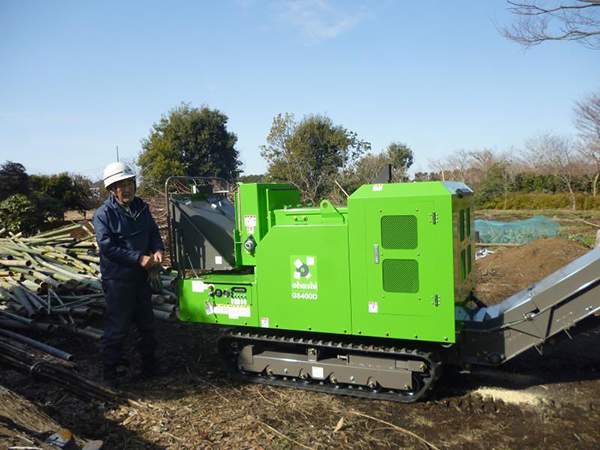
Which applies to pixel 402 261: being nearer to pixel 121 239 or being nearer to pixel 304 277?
pixel 304 277

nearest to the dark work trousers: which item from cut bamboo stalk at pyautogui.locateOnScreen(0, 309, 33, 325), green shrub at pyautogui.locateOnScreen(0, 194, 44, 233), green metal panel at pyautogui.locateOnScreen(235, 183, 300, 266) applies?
green metal panel at pyautogui.locateOnScreen(235, 183, 300, 266)

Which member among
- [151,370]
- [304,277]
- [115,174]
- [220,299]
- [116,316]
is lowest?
[151,370]

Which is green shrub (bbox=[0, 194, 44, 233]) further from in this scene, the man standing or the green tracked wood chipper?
the green tracked wood chipper

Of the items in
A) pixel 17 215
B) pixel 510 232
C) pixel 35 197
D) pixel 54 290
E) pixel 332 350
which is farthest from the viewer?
pixel 35 197

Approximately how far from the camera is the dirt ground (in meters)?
3.95

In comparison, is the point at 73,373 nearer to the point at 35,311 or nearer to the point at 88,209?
the point at 35,311

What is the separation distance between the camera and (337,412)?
4.49 meters

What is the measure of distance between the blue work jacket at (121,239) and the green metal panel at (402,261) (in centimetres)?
237

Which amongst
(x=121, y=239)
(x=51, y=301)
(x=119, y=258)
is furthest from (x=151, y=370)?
(x=51, y=301)

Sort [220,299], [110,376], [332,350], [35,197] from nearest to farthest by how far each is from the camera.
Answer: [332,350] < [110,376] < [220,299] < [35,197]

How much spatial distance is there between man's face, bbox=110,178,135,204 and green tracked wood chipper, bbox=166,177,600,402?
0.49 m

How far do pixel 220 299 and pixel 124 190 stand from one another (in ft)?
5.25

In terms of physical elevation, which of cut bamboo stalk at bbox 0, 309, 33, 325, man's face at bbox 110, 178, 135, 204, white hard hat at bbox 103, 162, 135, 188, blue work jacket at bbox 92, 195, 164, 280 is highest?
white hard hat at bbox 103, 162, 135, 188

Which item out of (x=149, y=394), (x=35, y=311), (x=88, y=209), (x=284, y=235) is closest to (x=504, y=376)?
(x=284, y=235)
